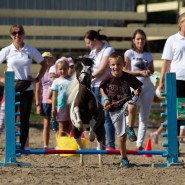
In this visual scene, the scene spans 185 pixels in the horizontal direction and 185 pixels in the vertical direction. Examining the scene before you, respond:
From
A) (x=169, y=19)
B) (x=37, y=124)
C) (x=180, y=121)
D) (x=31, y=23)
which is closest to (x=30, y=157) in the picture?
(x=180, y=121)

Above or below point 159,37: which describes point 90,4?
above

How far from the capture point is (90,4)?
875 inches

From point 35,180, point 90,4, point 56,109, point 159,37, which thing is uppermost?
point 90,4

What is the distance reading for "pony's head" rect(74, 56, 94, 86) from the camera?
377 inches

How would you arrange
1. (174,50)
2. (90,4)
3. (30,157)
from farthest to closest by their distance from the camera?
(90,4)
(30,157)
(174,50)

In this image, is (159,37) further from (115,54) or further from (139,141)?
(115,54)

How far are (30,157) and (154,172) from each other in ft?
8.38

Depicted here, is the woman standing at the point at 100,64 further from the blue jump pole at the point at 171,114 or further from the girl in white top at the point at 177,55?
the blue jump pole at the point at 171,114

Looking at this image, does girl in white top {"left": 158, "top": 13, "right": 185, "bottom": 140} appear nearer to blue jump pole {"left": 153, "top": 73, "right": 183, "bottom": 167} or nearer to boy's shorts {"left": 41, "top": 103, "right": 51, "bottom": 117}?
blue jump pole {"left": 153, "top": 73, "right": 183, "bottom": 167}

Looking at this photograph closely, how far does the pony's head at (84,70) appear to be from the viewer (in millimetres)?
9586

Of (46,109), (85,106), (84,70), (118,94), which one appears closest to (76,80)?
(84,70)

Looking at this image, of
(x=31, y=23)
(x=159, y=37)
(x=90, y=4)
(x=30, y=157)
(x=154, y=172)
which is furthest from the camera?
(x=90, y=4)

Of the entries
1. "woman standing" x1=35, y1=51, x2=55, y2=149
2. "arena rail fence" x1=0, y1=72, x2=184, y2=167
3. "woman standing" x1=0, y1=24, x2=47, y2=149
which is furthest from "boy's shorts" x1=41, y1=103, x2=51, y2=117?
"arena rail fence" x1=0, y1=72, x2=184, y2=167

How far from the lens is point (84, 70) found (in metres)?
9.63
